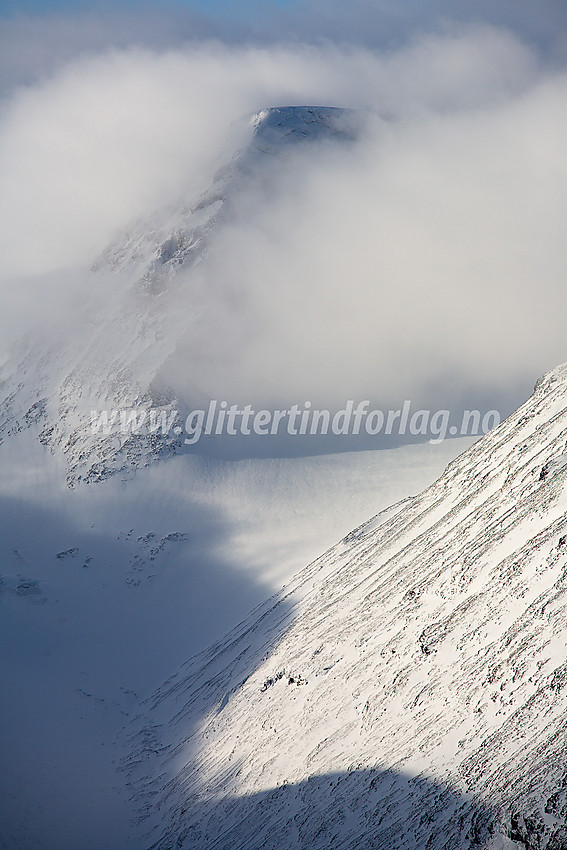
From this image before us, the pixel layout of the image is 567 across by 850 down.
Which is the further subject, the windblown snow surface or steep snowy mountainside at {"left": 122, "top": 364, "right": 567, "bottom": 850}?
the windblown snow surface

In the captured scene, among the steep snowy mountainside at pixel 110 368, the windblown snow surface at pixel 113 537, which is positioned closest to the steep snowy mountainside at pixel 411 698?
the windblown snow surface at pixel 113 537

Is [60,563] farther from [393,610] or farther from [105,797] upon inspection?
[393,610]

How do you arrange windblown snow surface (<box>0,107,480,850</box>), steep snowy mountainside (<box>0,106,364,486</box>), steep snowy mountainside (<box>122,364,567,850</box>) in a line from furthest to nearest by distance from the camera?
steep snowy mountainside (<box>0,106,364,486</box>), windblown snow surface (<box>0,107,480,850</box>), steep snowy mountainside (<box>122,364,567,850</box>)

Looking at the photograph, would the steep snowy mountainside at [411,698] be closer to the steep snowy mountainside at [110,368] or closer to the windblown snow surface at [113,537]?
the windblown snow surface at [113,537]

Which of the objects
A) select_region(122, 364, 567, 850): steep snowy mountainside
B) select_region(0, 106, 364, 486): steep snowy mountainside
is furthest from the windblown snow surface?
select_region(122, 364, 567, 850): steep snowy mountainside

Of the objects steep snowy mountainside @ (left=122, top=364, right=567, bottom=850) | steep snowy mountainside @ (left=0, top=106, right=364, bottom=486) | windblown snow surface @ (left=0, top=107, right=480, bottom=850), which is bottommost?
steep snowy mountainside @ (left=122, top=364, right=567, bottom=850)

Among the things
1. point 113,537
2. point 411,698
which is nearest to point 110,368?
point 113,537

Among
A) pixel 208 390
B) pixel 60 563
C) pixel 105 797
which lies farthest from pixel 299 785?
pixel 208 390

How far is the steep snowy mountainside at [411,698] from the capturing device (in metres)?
40.3

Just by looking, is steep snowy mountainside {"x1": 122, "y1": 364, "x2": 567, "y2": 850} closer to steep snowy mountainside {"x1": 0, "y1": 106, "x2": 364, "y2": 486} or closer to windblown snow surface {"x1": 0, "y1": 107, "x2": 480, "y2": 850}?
windblown snow surface {"x1": 0, "y1": 107, "x2": 480, "y2": 850}

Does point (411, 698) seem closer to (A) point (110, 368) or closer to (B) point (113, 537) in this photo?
(B) point (113, 537)

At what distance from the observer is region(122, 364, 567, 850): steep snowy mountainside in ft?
132

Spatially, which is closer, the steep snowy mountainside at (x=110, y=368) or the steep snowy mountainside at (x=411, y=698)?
the steep snowy mountainside at (x=411, y=698)

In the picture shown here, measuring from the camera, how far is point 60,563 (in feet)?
389
